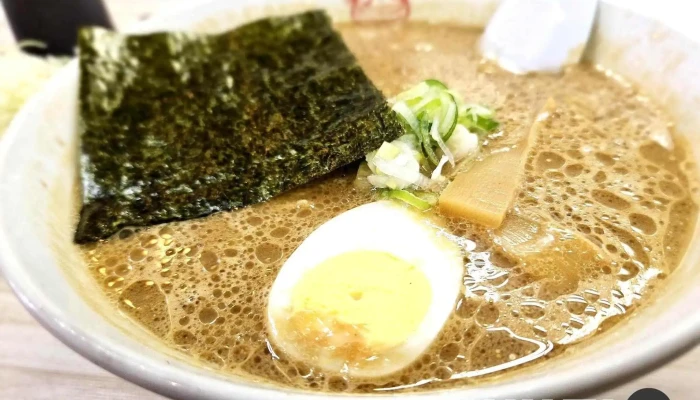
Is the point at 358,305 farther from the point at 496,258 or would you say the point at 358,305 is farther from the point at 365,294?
the point at 496,258

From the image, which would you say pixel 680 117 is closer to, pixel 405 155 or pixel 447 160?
pixel 447 160

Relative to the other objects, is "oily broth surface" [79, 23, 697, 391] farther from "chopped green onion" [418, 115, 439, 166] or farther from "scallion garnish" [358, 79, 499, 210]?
"chopped green onion" [418, 115, 439, 166]

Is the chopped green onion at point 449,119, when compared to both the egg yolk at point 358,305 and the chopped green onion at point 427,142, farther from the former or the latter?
the egg yolk at point 358,305

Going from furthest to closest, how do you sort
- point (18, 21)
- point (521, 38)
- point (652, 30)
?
point (18, 21), point (521, 38), point (652, 30)

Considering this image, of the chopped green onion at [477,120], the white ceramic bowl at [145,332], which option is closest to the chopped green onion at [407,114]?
the chopped green onion at [477,120]

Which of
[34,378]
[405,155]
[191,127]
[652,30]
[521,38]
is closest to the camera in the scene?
[34,378]

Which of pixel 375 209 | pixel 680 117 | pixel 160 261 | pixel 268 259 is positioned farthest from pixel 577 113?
pixel 160 261
